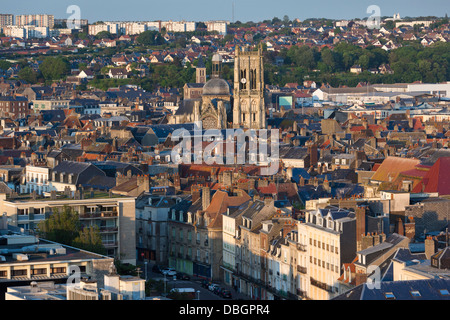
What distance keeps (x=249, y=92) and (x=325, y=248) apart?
82.2 metres

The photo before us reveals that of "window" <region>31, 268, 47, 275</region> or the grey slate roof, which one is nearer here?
the grey slate roof

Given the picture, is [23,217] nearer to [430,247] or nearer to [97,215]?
[97,215]

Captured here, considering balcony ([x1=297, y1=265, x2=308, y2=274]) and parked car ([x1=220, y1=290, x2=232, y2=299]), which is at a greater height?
balcony ([x1=297, y1=265, x2=308, y2=274])

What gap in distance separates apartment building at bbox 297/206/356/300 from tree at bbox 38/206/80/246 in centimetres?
866

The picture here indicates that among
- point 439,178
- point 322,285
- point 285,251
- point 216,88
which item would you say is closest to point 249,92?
point 216,88

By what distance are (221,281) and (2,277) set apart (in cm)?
1772

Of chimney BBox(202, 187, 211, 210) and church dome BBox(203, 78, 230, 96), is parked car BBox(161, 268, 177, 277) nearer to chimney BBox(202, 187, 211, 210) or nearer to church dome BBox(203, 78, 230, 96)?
chimney BBox(202, 187, 211, 210)

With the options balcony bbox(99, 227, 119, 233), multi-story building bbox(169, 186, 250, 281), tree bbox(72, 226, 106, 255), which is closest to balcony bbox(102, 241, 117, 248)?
balcony bbox(99, 227, 119, 233)

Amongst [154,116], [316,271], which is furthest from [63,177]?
[154,116]

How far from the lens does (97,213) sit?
183 ft

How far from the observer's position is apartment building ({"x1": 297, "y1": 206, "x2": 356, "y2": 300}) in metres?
45.6

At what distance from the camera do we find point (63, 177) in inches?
2798

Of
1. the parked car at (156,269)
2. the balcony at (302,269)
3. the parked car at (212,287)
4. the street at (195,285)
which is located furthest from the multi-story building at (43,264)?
the parked car at (156,269)

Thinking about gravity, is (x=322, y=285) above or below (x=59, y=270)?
below
